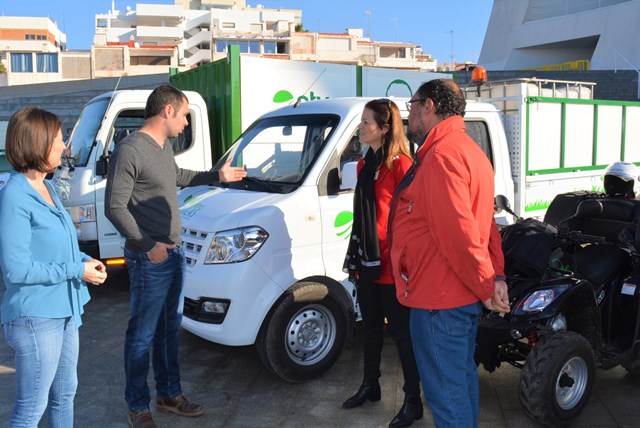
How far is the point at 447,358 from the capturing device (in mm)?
2684

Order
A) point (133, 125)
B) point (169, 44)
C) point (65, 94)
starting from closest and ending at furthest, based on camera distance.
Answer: point (133, 125), point (65, 94), point (169, 44)

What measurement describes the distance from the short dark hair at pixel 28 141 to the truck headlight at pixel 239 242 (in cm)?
158

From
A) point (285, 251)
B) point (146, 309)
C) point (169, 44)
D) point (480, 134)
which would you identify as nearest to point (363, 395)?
point (285, 251)

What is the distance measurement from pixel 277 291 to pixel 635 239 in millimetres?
2542

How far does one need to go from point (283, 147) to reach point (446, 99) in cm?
230

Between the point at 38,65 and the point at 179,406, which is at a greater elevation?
the point at 38,65

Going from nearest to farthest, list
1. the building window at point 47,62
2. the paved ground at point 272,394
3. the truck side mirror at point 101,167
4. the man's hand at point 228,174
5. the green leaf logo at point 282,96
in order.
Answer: the paved ground at point 272,394
the man's hand at point 228,174
the truck side mirror at point 101,167
the green leaf logo at point 282,96
the building window at point 47,62

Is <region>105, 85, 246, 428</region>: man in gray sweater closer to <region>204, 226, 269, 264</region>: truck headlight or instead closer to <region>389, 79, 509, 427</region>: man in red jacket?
<region>204, 226, 269, 264</region>: truck headlight

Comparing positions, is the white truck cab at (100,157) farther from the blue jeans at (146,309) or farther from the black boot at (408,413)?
the black boot at (408,413)

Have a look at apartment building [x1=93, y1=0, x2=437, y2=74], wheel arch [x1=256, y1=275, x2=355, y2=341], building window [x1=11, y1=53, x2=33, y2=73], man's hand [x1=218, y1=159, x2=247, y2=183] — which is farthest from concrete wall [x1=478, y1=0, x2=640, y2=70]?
building window [x1=11, y1=53, x2=33, y2=73]

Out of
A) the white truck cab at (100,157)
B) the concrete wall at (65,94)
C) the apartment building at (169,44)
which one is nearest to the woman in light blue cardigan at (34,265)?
the white truck cab at (100,157)

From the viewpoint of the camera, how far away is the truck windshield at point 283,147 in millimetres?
4602

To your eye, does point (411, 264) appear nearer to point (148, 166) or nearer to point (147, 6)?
point (148, 166)

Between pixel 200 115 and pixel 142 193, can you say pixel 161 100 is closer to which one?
pixel 142 193
